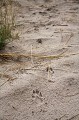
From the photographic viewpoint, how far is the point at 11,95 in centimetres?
171

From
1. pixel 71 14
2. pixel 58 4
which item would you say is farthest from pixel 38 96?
pixel 58 4

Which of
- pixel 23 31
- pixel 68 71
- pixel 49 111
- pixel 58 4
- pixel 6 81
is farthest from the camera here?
pixel 58 4

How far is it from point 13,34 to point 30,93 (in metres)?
0.93

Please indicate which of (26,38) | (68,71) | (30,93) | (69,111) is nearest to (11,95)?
(30,93)

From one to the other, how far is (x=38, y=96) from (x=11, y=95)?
203mm

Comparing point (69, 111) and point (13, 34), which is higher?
point (13, 34)

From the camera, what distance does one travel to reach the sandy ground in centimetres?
163

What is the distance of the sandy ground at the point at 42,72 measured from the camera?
1.63 metres

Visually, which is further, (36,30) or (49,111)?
(36,30)

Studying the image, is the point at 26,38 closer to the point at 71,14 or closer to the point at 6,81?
the point at 6,81

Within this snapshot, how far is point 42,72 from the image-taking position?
197 cm

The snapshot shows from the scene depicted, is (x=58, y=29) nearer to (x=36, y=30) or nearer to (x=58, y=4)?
(x=36, y=30)

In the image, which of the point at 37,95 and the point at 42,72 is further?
the point at 42,72

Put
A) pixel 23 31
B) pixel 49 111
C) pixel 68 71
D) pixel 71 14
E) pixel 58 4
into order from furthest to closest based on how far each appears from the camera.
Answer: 1. pixel 58 4
2. pixel 71 14
3. pixel 23 31
4. pixel 68 71
5. pixel 49 111
